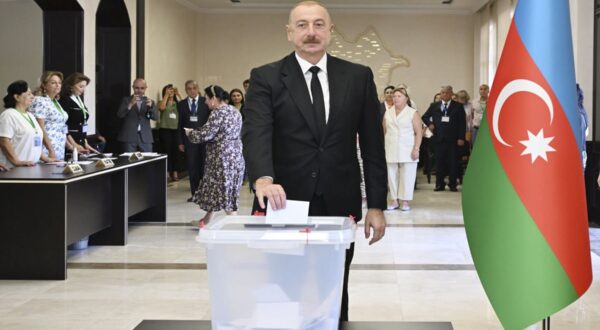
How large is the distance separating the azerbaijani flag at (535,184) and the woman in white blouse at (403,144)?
25.5 ft

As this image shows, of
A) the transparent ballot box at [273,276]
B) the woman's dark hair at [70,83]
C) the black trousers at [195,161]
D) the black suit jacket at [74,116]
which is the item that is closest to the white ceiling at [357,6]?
the black trousers at [195,161]

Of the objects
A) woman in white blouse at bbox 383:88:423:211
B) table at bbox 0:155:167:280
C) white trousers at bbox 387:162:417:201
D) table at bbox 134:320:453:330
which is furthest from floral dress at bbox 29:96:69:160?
table at bbox 134:320:453:330

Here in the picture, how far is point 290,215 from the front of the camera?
2008 millimetres

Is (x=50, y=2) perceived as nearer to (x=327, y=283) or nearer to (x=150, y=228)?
(x=150, y=228)

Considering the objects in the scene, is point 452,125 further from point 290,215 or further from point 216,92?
point 290,215

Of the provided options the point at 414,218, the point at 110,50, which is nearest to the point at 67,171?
the point at 414,218

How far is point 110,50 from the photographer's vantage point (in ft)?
44.7

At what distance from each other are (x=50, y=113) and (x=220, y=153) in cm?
180

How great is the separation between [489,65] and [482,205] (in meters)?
15.5

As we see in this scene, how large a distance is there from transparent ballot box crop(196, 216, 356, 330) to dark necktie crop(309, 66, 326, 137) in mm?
953

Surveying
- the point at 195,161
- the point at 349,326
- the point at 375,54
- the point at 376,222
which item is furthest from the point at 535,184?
the point at 375,54

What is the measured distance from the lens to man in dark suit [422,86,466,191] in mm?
13883

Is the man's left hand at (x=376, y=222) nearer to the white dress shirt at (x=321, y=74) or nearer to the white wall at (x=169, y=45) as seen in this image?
the white dress shirt at (x=321, y=74)

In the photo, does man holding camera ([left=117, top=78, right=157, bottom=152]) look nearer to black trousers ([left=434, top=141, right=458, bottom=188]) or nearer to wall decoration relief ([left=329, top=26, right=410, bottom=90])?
black trousers ([left=434, top=141, right=458, bottom=188])
